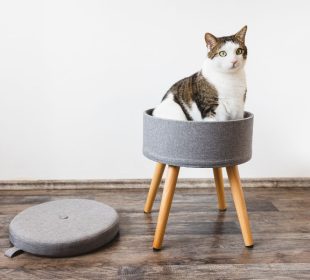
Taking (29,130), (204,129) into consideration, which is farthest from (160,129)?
(29,130)

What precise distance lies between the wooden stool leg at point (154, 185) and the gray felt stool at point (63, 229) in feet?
0.63

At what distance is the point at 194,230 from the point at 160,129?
428 mm

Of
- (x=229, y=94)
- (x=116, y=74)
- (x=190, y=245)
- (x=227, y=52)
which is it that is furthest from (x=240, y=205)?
(x=116, y=74)

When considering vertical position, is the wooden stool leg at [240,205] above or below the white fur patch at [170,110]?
below

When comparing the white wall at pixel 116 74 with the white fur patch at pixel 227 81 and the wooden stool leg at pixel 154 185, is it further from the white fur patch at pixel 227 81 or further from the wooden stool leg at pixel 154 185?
the white fur patch at pixel 227 81

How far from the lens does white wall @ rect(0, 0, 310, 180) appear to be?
5.77 ft

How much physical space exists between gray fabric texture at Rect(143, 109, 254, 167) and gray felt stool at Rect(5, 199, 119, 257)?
12.5 inches

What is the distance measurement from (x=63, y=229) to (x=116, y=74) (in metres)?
0.80

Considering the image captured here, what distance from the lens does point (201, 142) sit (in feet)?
4.00

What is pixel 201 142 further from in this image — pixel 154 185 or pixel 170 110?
pixel 154 185

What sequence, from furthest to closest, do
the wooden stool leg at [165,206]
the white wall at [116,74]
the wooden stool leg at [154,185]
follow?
the white wall at [116,74] < the wooden stool leg at [154,185] < the wooden stool leg at [165,206]

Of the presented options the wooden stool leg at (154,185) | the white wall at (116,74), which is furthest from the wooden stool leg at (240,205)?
the white wall at (116,74)

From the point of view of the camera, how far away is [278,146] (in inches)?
75.4

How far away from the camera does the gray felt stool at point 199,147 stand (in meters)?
1.22
